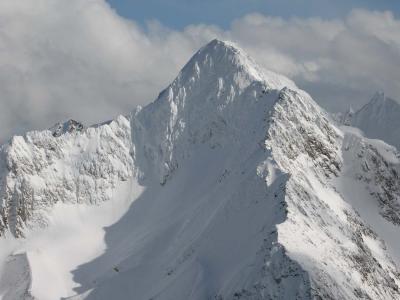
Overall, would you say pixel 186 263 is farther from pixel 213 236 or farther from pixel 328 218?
pixel 328 218

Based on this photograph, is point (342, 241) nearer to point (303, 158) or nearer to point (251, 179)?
point (251, 179)

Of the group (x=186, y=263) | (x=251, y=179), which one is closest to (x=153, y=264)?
(x=186, y=263)

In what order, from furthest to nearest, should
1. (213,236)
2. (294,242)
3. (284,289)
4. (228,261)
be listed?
(213,236)
(228,261)
(294,242)
(284,289)

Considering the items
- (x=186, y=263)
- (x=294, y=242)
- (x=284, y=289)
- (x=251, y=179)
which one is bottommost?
(x=284, y=289)

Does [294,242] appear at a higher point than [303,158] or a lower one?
lower

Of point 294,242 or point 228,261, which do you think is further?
point 228,261

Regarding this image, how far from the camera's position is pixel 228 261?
526 ft

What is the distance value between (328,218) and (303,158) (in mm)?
34000

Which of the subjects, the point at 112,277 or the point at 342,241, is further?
the point at 112,277

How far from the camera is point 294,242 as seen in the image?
147 metres

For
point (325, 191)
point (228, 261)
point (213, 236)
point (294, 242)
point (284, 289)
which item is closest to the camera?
point (284, 289)

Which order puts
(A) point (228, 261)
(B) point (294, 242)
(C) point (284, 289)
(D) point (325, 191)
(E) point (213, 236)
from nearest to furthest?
(C) point (284, 289) < (B) point (294, 242) < (A) point (228, 261) < (E) point (213, 236) < (D) point (325, 191)

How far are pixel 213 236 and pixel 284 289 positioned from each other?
1551 inches

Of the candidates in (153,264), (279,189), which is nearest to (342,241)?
(279,189)
